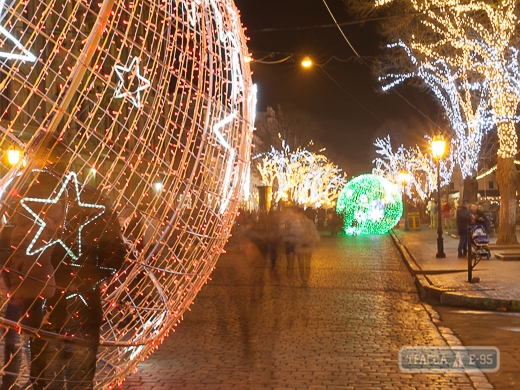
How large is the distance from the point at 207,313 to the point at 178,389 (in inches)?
176

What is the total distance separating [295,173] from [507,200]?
3745 centimetres

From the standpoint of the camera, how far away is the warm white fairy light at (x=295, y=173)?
185 feet

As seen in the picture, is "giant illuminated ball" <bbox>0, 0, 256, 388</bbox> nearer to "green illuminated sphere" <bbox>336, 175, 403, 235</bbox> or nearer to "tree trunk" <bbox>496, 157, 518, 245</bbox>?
"tree trunk" <bbox>496, 157, 518, 245</bbox>

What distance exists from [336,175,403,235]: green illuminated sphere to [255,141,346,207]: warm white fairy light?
14.6 meters

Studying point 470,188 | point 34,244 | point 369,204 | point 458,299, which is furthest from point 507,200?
point 34,244

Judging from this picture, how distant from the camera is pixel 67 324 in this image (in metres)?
4.71

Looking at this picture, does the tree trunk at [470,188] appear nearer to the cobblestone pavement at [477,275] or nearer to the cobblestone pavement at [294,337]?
the cobblestone pavement at [477,275]

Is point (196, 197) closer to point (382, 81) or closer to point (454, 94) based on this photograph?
point (382, 81)

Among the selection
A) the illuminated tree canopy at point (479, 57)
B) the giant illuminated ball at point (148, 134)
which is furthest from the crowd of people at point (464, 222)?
the giant illuminated ball at point (148, 134)

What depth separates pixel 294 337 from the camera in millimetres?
8680

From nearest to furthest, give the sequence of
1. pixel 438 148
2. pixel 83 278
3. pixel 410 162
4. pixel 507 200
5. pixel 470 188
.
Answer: pixel 83 278
pixel 438 148
pixel 507 200
pixel 470 188
pixel 410 162

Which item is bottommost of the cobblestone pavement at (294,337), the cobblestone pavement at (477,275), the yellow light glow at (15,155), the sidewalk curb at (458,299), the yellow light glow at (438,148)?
the cobblestone pavement at (294,337)

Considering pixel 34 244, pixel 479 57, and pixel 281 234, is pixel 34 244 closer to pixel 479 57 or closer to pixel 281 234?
pixel 281 234

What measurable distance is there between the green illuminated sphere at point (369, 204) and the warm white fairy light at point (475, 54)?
395 inches
